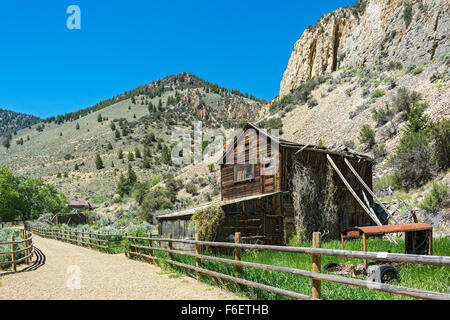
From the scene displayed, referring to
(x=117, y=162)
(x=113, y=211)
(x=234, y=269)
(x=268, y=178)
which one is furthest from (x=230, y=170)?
(x=117, y=162)

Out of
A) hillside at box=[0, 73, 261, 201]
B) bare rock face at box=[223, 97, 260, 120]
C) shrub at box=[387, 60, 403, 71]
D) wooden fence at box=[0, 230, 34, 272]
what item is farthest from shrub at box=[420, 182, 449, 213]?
bare rock face at box=[223, 97, 260, 120]

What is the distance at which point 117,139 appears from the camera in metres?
97.1

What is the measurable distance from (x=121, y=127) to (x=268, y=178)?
307ft

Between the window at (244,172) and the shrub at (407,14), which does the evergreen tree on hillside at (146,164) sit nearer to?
the shrub at (407,14)

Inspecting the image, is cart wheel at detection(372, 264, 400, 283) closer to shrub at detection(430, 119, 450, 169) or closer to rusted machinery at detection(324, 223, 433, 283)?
rusted machinery at detection(324, 223, 433, 283)

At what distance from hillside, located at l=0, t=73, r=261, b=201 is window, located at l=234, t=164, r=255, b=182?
37.7 meters

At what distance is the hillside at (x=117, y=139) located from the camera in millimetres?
76875

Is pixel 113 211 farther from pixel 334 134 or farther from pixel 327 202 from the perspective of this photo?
pixel 327 202

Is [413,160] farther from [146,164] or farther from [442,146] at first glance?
[146,164]

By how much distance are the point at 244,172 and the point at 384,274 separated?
46.8ft

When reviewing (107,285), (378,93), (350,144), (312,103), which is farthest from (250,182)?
(312,103)

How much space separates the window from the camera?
20.3 metres

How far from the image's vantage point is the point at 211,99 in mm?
133375
